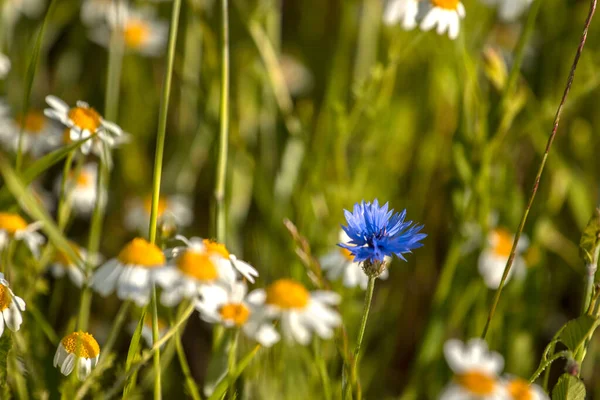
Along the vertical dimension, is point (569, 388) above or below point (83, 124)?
below

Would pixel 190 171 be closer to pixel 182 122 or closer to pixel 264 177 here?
pixel 182 122

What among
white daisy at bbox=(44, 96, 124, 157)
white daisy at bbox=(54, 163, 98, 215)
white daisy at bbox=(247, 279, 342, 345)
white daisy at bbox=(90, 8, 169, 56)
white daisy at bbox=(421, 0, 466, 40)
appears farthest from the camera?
white daisy at bbox=(90, 8, 169, 56)

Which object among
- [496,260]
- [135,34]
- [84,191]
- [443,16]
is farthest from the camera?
[135,34]

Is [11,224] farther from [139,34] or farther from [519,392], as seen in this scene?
[139,34]

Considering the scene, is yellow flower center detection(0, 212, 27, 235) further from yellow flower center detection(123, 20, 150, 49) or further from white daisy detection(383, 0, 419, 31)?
yellow flower center detection(123, 20, 150, 49)

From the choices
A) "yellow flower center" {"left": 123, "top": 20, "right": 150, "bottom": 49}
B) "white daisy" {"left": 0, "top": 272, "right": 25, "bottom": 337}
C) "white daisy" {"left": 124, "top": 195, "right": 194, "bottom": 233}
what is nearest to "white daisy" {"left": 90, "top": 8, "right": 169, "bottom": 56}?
"yellow flower center" {"left": 123, "top": 20, "right": 150, "bottom": 49}

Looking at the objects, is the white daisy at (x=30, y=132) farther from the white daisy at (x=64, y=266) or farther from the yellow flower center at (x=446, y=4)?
the yellow flower center at (x=446, y=4)

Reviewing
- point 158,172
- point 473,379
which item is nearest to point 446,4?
point 158,172
